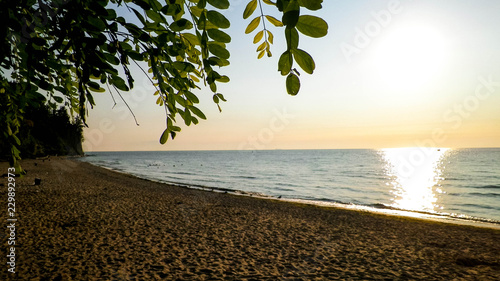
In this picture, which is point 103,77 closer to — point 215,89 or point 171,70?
point 171,70

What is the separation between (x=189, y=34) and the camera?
4.00ft

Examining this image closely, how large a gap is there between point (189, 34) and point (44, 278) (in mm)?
6237

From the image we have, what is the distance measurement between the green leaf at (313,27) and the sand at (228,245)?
600 centimetres

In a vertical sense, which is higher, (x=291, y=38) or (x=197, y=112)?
(x=291, y=38)

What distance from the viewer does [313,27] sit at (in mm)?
661

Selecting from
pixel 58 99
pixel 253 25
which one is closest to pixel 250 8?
pixel 253 25

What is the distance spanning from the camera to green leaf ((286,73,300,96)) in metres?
0.70

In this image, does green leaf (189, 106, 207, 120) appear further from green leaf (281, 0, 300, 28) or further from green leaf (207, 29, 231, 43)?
green leaf (281, 0, 300, 28)

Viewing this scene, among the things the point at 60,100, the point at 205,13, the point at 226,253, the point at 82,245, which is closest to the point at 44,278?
the point at 82,245

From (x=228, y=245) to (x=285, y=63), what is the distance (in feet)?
25.7

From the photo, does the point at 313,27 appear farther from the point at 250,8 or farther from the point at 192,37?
the point at 192,37

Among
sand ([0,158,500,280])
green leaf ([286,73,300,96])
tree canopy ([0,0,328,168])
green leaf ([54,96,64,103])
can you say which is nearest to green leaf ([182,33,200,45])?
tree canopy ([0,0,328,168])

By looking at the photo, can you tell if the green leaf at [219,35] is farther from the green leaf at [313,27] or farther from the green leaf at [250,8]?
the green leaf at [313,27]

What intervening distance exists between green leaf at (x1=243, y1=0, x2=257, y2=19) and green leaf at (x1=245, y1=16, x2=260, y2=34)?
46 millimetres
